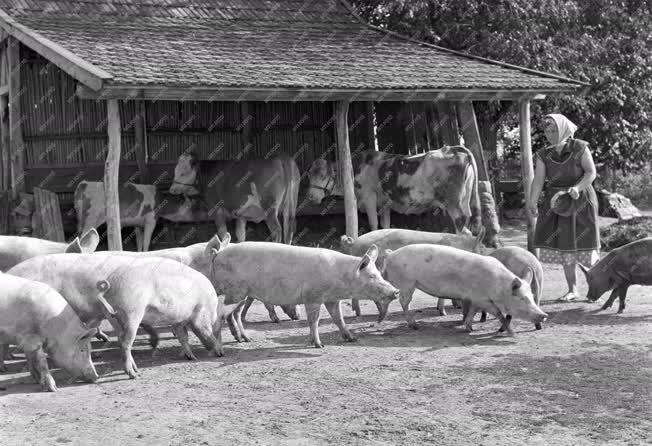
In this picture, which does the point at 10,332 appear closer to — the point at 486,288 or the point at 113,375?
the point at 113,375

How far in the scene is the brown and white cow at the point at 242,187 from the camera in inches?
583

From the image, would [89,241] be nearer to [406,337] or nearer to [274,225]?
[406,337]

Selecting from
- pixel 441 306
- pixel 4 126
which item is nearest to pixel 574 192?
pixel 441 306

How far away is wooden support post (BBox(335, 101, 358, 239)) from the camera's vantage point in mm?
14109

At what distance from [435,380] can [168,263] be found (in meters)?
2.41

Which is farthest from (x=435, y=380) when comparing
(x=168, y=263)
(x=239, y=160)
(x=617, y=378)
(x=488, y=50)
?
(x=488, y=50)

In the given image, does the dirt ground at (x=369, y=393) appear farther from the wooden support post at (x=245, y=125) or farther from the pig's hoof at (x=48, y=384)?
the wooden support post at (x=245, y=125)

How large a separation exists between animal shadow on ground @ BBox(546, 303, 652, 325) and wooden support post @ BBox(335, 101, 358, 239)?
3.93 metres

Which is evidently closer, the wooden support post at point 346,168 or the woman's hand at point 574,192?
the woman's hand at point 574,192

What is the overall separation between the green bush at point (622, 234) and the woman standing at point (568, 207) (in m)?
5.72

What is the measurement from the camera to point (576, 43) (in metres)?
20.1

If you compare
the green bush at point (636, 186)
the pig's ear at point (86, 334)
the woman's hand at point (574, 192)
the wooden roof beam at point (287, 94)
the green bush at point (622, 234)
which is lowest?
the green bush at point (636, 186)

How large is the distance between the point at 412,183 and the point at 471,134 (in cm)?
138

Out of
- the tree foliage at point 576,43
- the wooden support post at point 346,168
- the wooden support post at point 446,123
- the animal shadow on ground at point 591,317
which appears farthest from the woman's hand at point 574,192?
the tree foliage at point 576,43
